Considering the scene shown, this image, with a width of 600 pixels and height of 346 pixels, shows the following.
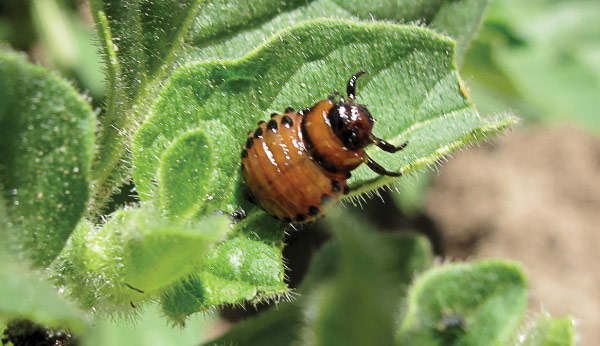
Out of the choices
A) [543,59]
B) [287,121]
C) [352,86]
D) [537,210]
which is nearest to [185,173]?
[287,121]

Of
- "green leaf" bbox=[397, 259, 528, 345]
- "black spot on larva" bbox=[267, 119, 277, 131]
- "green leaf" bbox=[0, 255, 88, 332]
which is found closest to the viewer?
"green leaf" bbox=[0, 255, 88, 332]

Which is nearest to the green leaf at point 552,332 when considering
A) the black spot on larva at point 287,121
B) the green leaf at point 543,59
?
the black spot on larva at point 287,121

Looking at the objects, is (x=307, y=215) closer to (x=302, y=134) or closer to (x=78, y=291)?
(x=302, y=134)

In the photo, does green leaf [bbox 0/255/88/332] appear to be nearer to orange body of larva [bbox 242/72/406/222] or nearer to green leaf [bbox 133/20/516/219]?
green leaf [bbox 133/20/516/219]

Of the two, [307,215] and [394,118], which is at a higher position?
[394,118]

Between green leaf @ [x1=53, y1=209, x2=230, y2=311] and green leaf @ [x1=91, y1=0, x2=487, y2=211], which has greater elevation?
green leaf @ [x1=91, y1=0, x2=487, y2=211]

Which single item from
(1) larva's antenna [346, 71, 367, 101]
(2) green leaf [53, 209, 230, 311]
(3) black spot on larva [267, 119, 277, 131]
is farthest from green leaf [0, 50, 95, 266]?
(1) larva's antenna [346, 71, 367, 101]

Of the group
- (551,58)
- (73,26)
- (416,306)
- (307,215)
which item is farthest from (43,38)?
(551,58)
